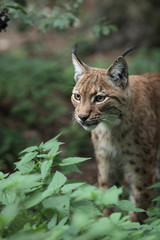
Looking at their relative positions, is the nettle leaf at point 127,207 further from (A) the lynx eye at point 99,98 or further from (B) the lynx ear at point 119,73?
(B) the lynx ear at point 119,73

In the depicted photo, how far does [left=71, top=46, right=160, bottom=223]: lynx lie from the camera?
4.21m

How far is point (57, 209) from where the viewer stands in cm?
270

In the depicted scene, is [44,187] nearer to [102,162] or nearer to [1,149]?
[102,162]

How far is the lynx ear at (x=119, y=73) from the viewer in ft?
13.8

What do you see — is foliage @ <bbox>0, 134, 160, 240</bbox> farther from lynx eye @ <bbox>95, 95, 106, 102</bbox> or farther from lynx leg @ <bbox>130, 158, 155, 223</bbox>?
lynx leg @ <bbox>130, 158, 155, 223</bbox>

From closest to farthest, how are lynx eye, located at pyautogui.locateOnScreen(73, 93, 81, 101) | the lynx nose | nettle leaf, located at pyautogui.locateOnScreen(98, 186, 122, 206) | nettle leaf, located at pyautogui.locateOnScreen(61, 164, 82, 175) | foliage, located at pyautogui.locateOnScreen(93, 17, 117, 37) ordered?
nettle leaf, located at pyautogui.locateOnScreen(98, 186, 122, 206)
nettle leaf, located at pyautogui.locateOnScreen(61, 164, 82, 175)
the lynx nose
lynx eye, located at pyautogui.locateOnScreen(73, 93, 81, 101)
foliage, located at pyautogui.locateOnScreen(93, 17, 117, 37)

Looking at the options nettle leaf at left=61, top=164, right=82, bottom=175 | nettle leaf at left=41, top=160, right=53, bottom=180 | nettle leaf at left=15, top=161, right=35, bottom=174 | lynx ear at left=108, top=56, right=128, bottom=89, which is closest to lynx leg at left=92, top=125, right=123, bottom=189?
lynx ear at left=108, top=56, right=128, bottom=89

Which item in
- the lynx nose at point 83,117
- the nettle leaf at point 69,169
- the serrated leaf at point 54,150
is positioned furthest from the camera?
the lynx nose at point 83,117

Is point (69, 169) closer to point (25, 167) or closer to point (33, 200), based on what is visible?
point (25, 167)

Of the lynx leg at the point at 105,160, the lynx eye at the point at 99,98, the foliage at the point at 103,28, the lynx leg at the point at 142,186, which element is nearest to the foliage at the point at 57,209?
the lynx eye at the point at 99,98

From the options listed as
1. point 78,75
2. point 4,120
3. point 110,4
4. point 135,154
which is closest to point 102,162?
point 135,154

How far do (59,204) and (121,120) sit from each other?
2224 mm

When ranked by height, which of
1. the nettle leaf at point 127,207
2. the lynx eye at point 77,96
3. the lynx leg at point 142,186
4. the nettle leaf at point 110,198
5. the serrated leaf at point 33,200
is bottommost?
the lynx leg at point 142,186

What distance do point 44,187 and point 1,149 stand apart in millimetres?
3314
